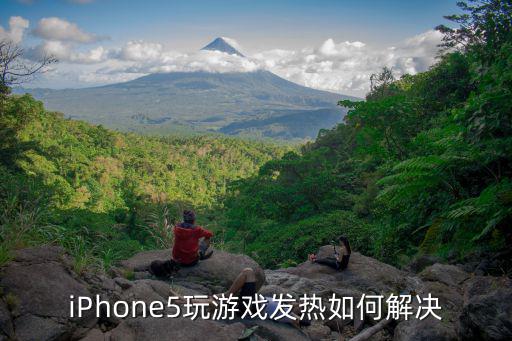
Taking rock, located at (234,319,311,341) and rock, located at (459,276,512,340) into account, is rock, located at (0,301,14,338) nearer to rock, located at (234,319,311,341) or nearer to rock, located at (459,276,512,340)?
rock, located at (234,319,311,341)

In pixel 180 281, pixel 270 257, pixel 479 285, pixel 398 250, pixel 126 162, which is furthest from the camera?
pixel 126 162

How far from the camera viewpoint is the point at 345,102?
1024 centimetres

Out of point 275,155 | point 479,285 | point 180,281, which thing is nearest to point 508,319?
point 479,285

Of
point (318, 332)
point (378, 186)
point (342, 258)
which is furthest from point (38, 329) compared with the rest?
point (378, 186)

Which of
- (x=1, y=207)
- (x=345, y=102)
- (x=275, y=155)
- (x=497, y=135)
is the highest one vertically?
(x=345, y=102)

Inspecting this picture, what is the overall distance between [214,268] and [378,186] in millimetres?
8319

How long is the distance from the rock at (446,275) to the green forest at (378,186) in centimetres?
28

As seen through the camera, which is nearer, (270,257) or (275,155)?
(270,257)

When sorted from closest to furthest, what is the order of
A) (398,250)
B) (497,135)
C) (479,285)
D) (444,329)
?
(444,329)
(479,285)
(497,135)
(398,250)

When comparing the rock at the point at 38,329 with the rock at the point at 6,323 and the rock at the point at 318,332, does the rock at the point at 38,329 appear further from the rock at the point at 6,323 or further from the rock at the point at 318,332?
the rock at the point at 318,332

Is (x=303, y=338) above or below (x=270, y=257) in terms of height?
above

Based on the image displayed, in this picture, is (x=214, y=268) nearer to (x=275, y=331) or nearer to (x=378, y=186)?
(x=275, y=331)

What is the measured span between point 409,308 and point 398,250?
4839 mm

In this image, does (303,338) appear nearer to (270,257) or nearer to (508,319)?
(508,319)
